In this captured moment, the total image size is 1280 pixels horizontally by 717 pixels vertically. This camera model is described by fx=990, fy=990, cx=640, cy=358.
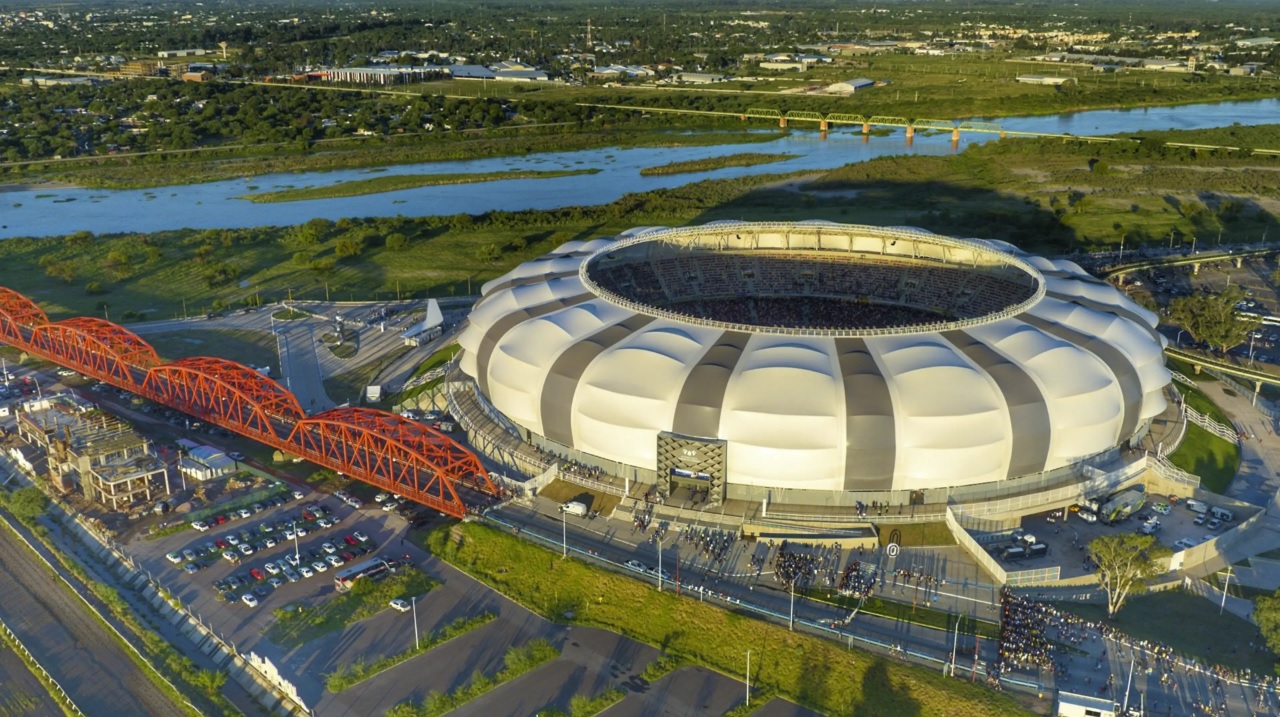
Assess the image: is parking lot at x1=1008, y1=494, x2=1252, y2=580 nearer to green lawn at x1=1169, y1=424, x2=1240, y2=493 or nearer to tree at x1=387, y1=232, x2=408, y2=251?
green lawn at x1=1169, y1=424, x2=1240, y2=493

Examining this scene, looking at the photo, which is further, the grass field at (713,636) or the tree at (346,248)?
the tree at (346,248)

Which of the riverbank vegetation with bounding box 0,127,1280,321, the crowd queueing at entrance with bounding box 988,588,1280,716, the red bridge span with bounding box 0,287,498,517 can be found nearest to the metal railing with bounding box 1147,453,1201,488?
the crowd queueing at entrance with bounding box 988,588,1280,716

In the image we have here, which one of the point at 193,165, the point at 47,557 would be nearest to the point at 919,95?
the point at 193,165

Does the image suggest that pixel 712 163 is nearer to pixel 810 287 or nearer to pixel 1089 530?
pixel 810 287

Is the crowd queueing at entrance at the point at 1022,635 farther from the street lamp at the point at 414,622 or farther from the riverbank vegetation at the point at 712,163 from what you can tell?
the riverbank vegetation at the point at 712,163

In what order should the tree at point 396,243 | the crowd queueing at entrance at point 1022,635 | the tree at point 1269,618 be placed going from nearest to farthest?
the crowd queueing at entrance at point 1022,635
the tree at point 1269,618
the tree at point 396,243

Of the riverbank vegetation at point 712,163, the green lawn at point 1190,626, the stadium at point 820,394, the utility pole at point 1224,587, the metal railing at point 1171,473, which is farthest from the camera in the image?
the riverbank vegetation at point 712,163

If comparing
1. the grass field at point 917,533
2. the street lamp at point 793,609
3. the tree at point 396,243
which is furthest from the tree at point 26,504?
the tree at point 396,243
